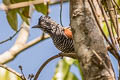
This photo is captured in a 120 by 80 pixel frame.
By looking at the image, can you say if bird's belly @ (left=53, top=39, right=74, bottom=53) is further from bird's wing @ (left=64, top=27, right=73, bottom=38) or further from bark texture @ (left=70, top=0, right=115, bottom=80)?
bark texture @ (left=70, top=0, right=115, bottom=80)

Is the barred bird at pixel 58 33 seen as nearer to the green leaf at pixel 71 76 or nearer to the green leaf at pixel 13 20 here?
the green leaf at pixel 71 76

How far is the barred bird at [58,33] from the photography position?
155 inches

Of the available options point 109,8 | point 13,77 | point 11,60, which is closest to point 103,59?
point 109,8

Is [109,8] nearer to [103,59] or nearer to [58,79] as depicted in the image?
[103,59]

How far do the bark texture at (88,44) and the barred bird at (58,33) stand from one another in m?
1.73

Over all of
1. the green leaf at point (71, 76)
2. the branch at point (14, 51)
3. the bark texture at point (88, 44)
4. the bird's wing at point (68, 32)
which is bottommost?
the green leaf at point (71, 76)

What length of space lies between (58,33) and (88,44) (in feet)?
6.72

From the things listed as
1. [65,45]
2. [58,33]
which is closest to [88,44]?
[65,45]

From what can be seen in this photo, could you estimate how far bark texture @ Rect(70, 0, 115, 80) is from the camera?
1.95 metres

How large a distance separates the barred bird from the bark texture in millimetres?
1733

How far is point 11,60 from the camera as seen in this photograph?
17.1 ft

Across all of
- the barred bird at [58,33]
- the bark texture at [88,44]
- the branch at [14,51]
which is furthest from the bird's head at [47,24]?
the bark texture at [88,44]

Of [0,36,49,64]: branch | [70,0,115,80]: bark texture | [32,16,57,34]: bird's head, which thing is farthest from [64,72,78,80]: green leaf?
[70,0,115,80]: bark texture

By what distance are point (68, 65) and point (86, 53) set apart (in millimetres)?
2123
